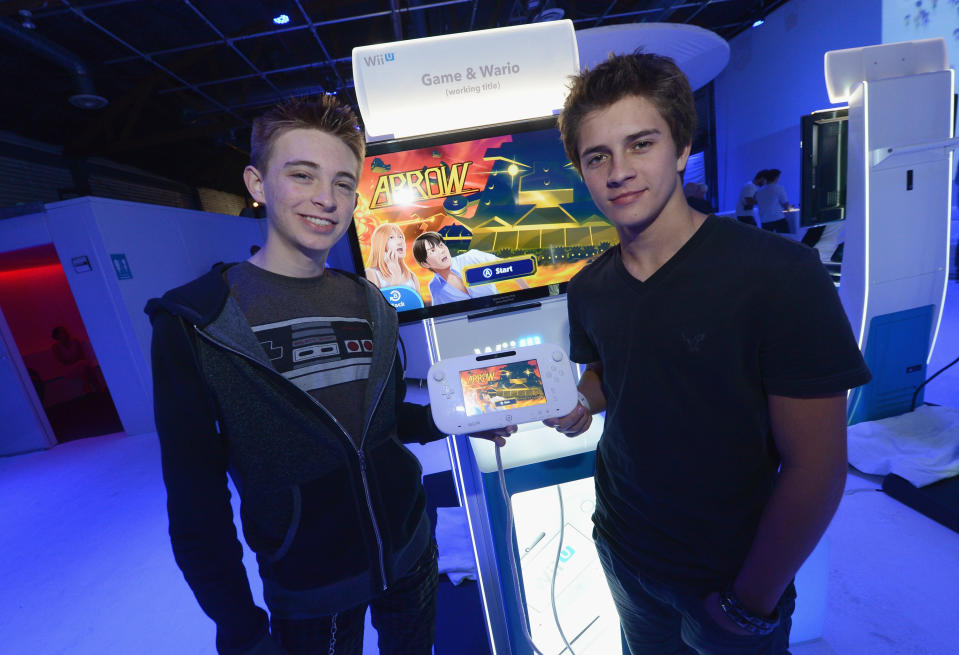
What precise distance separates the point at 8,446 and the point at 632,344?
692 centimetres

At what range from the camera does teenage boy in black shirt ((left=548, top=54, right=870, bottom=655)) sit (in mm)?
772

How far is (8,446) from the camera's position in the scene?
186 inches

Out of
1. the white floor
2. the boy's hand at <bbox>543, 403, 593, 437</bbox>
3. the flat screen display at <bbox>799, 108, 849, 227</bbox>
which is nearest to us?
the boy's hand at <bbox>543, 403, 593, 437</bbox>

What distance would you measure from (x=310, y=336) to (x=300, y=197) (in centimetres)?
35

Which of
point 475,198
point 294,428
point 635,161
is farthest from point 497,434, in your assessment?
point 475,198

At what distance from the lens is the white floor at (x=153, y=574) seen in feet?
A: 5.75

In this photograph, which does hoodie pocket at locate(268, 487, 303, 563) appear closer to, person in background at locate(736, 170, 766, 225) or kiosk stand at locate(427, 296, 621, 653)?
kiosk stand at locate(427, 296, 621, 653)

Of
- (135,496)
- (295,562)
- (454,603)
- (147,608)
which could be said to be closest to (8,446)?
(135,496)

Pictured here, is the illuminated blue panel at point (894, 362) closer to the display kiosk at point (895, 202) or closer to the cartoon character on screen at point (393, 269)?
the display kiosk at point (895, 202)

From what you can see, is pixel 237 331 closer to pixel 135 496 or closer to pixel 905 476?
pixel 905 476

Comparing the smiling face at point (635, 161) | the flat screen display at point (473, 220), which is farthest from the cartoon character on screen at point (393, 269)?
the smiling face at point (635, 161)

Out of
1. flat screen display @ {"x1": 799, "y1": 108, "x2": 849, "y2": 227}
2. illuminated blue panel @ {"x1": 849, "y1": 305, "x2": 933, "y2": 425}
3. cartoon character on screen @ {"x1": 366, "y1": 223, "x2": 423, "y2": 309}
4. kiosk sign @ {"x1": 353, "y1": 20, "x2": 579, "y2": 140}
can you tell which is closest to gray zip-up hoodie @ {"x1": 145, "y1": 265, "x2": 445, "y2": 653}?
cartoon character on screen @ {"x1": 366, "y1": 223, "x2": 423, "y2": 309}

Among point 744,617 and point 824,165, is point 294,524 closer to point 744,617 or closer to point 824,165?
point 744,617

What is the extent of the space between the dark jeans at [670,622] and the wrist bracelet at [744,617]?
0.16 feet
